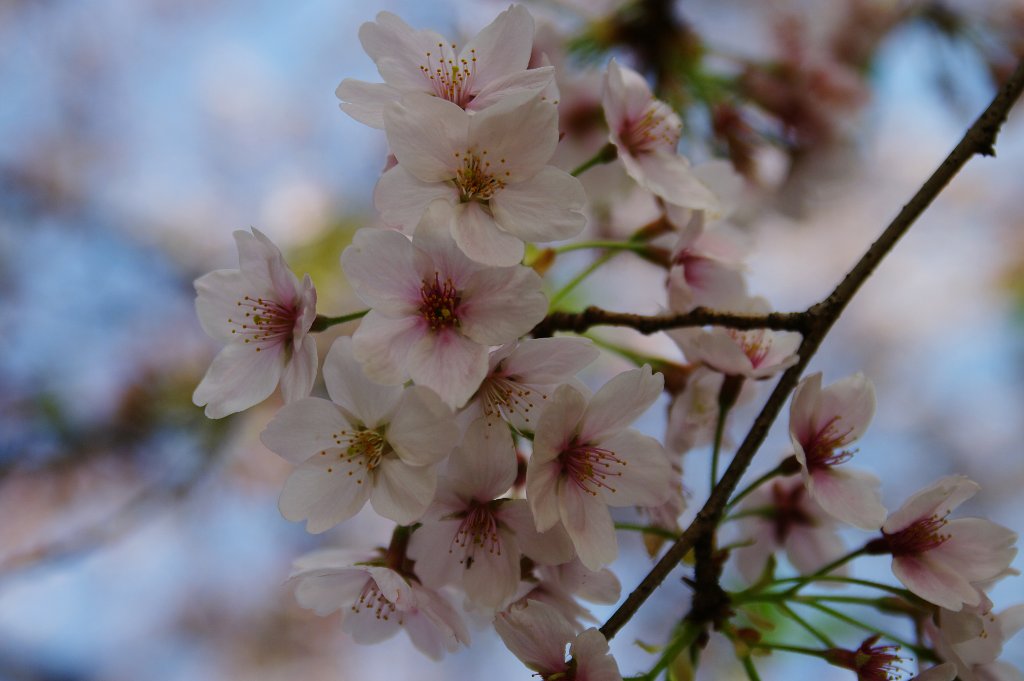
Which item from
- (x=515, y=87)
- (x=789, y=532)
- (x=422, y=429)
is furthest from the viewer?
(x=789, y=532)

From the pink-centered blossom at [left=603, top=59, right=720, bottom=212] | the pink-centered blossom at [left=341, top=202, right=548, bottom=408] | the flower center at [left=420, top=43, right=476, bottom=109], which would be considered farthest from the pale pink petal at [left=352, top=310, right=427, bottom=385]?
the pink-centered blossom at [left=603, top=59, right=720, bottom=212]

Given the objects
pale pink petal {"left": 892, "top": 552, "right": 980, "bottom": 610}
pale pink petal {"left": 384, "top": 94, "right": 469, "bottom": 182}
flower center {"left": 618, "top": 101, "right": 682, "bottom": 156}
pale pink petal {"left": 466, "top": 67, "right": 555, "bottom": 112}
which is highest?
flower center {"left": 618, "top": 101, "right": 682, "bottom": 156}

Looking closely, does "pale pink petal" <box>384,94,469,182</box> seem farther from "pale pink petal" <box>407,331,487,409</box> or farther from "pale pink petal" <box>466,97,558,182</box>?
"pale pink petal" <box>407,331,487,409</box>

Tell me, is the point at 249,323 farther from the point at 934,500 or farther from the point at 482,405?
the point at 934,500

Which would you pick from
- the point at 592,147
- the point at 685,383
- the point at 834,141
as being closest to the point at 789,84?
the point at 834,141

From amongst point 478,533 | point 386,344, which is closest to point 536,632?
point 478,533

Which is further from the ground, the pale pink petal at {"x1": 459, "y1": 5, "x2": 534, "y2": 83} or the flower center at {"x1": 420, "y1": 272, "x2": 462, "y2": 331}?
the pale pink petal at {"x1": 459, "y1": 5, "x2": 534, "y2": 83}
